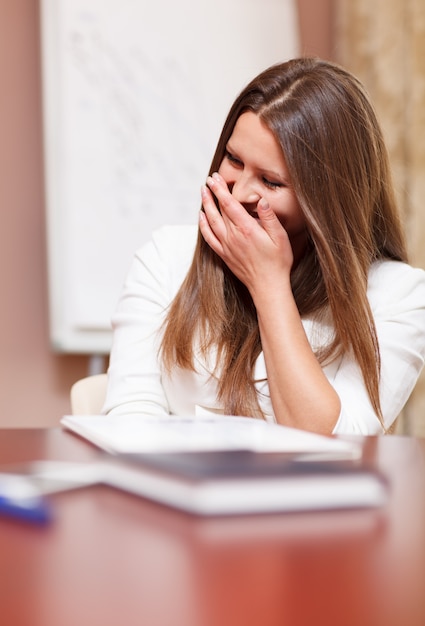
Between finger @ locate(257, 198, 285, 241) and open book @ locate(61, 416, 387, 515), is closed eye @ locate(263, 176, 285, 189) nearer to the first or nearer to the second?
finger @ locate(257, 198, 285, 241)

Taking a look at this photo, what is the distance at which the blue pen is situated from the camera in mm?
501

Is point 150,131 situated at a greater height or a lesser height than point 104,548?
greater

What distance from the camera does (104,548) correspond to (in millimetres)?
448

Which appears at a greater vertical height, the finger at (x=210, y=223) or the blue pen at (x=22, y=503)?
the finger at (x=210, y=223)

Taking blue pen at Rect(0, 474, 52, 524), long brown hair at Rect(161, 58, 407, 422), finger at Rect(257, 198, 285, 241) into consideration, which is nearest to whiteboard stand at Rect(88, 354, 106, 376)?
long brown hair at Rect(161, 58, 407, 422)

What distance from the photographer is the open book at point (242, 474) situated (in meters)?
0.50

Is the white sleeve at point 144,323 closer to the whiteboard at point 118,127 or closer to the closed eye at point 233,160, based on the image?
the closed eye at point 233,160

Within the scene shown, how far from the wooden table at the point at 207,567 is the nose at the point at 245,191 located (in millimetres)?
959

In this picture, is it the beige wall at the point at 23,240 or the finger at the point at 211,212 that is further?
the beige wall at the point at 23,240

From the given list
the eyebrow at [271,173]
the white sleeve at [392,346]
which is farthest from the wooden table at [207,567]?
the eyebrow at [271,173]

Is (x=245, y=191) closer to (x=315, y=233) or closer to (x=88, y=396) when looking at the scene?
(x=315, y=233)

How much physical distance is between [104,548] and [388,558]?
5.6 inches

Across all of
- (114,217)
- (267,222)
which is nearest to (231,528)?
(267,222)

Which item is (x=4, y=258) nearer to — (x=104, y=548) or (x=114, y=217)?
(x=114, y=217)
